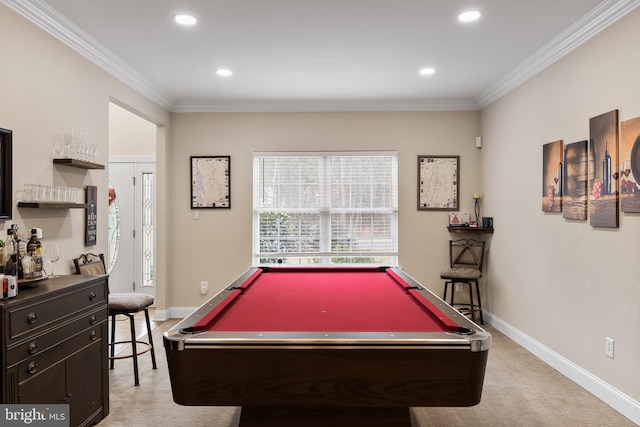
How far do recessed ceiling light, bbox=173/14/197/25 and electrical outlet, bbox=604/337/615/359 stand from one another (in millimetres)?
3650

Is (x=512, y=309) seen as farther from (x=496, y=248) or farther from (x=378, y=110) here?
(x=378, y=110)

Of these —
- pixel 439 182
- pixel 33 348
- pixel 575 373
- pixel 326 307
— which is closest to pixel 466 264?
pixel 439 182

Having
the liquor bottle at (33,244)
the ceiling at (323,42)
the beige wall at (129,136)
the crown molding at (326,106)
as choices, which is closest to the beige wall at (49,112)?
the ceiling at (323,42)

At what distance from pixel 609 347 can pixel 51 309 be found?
11.4 ft

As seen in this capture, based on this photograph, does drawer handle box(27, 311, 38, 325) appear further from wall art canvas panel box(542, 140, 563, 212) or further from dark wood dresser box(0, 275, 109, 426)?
wall art canvas panel box(542, 140, 563, 212)

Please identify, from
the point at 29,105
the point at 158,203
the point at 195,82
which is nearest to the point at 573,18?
the point at 195,82

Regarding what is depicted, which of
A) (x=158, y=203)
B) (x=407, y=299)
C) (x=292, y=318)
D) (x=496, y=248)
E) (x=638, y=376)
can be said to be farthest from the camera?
(x=158, y=203)

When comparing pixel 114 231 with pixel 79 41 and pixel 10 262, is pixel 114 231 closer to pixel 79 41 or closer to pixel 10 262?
pixel 79 41

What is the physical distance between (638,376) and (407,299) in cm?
158

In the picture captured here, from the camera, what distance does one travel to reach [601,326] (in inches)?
121

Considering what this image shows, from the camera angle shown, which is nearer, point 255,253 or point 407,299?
point 407,299

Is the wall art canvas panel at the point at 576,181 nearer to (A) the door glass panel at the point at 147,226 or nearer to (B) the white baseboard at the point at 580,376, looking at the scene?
(B) the white baseboard at the point at 580,376

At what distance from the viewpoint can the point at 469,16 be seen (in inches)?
121

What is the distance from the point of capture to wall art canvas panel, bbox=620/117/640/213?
2688 mm
